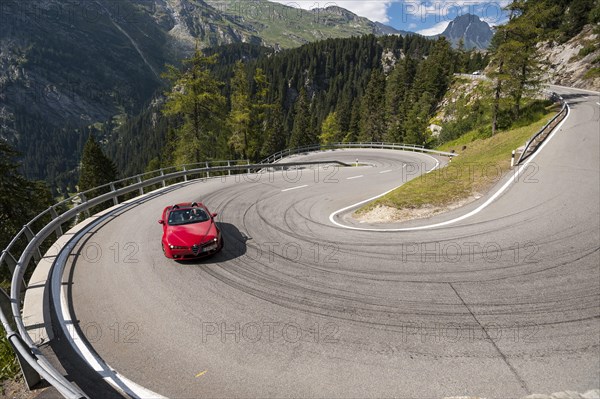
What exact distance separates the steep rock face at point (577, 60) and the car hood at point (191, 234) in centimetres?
5069

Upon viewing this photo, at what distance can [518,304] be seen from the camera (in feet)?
21.5

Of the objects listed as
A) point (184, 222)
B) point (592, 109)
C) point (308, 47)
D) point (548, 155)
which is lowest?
point (184, 222)

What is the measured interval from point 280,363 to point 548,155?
65.0 feet

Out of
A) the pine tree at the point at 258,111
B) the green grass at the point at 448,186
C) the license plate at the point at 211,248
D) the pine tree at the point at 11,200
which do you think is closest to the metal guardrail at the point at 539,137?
the green grass at the point at 448,186

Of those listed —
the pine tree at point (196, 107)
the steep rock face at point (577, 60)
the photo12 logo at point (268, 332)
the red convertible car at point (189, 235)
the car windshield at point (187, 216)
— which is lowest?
the photo12 logo at point (268, 332)

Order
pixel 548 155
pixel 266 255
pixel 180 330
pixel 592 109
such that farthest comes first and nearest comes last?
pixel 592 109 → pixel 548 155 → pixel 266 255 → pixel 180 330

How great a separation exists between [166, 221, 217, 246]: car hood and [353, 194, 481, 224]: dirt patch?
5.92 m

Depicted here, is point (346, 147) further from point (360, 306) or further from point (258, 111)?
point (360, 306)

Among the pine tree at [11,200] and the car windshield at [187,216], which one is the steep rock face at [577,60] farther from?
the pine tree at [11,200]

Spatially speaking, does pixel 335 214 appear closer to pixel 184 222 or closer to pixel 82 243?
pixel 184 222

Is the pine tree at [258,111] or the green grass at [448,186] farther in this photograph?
the pine tree at [258,111]

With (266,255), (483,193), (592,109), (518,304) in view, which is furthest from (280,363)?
(592,109)

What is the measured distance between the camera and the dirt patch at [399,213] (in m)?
11.8

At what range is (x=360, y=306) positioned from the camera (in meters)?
6.77
